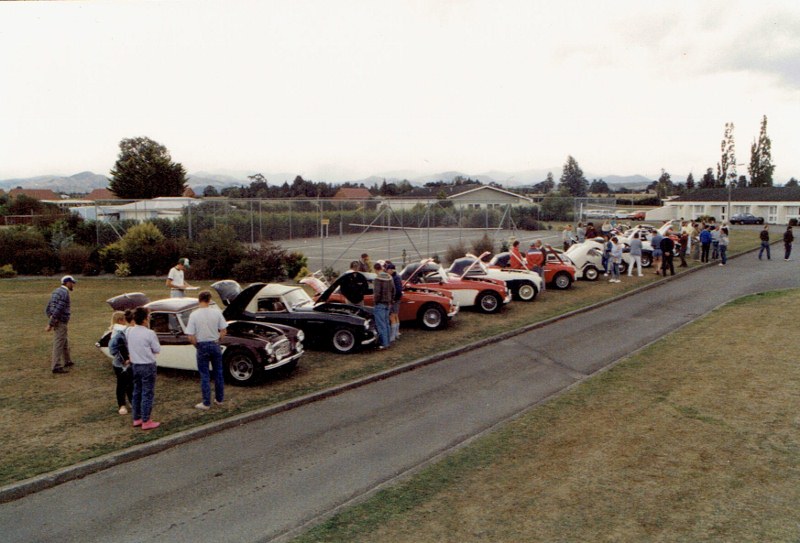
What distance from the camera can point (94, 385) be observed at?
10422 millimetres

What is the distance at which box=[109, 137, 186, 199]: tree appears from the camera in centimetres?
6612

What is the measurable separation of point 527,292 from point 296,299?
28.6 feet

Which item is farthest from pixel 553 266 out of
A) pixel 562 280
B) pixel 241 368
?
pixel 241 368

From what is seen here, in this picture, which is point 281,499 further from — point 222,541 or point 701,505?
point 701,505

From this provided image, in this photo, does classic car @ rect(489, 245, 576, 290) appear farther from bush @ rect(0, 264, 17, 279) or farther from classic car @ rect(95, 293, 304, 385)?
bush @ rect(0, 264, 17, 279)

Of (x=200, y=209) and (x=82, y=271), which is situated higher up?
(x=200, y=209)

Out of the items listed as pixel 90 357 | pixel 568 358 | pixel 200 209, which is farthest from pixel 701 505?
pixel 200 209

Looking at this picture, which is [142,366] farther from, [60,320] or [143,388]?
[60,320]

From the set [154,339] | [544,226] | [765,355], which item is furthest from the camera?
[544,226]

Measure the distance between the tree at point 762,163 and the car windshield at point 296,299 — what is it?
107 m

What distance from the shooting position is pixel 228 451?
7.84 m

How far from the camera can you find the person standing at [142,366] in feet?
27.2

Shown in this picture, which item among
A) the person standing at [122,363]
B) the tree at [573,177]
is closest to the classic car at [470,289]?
the person standing at [122,363]

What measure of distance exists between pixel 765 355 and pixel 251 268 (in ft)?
59.5
